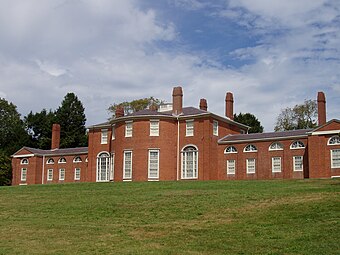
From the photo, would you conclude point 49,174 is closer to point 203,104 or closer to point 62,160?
point 62,160

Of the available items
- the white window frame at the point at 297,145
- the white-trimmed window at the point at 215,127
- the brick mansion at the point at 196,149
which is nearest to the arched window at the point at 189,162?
the brick mansion at the point at 196,149

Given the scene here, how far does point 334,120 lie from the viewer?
140ft

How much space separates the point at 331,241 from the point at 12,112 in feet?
259

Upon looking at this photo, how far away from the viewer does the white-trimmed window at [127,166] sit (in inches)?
1902

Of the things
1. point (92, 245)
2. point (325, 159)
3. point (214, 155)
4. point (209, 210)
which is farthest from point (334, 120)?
point (92, 245)

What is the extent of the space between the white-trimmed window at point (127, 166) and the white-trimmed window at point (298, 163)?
15.5 meters

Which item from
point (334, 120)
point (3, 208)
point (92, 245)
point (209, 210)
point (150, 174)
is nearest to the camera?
point (92, 245)

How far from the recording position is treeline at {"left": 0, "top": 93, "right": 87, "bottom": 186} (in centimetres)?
8175

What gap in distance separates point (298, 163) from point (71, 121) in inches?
1895

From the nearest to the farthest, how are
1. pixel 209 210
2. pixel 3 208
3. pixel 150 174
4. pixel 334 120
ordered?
pixel 209 210, pixel 3 208, pixel 334 120, pixel 150 174

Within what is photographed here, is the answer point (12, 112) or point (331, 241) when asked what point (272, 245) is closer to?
point (331, 241)

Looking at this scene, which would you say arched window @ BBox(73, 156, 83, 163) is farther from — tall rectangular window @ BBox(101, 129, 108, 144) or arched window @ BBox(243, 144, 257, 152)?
arched window @ BBox(243, 144, 257, 152)

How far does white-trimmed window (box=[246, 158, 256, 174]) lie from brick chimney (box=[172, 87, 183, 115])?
338 inches

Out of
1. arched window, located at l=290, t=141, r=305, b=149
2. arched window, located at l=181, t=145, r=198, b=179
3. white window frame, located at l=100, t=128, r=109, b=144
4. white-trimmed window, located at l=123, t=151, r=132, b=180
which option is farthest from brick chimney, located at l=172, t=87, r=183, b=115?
arched window, located at l=290, t=141, r=305, b=149
